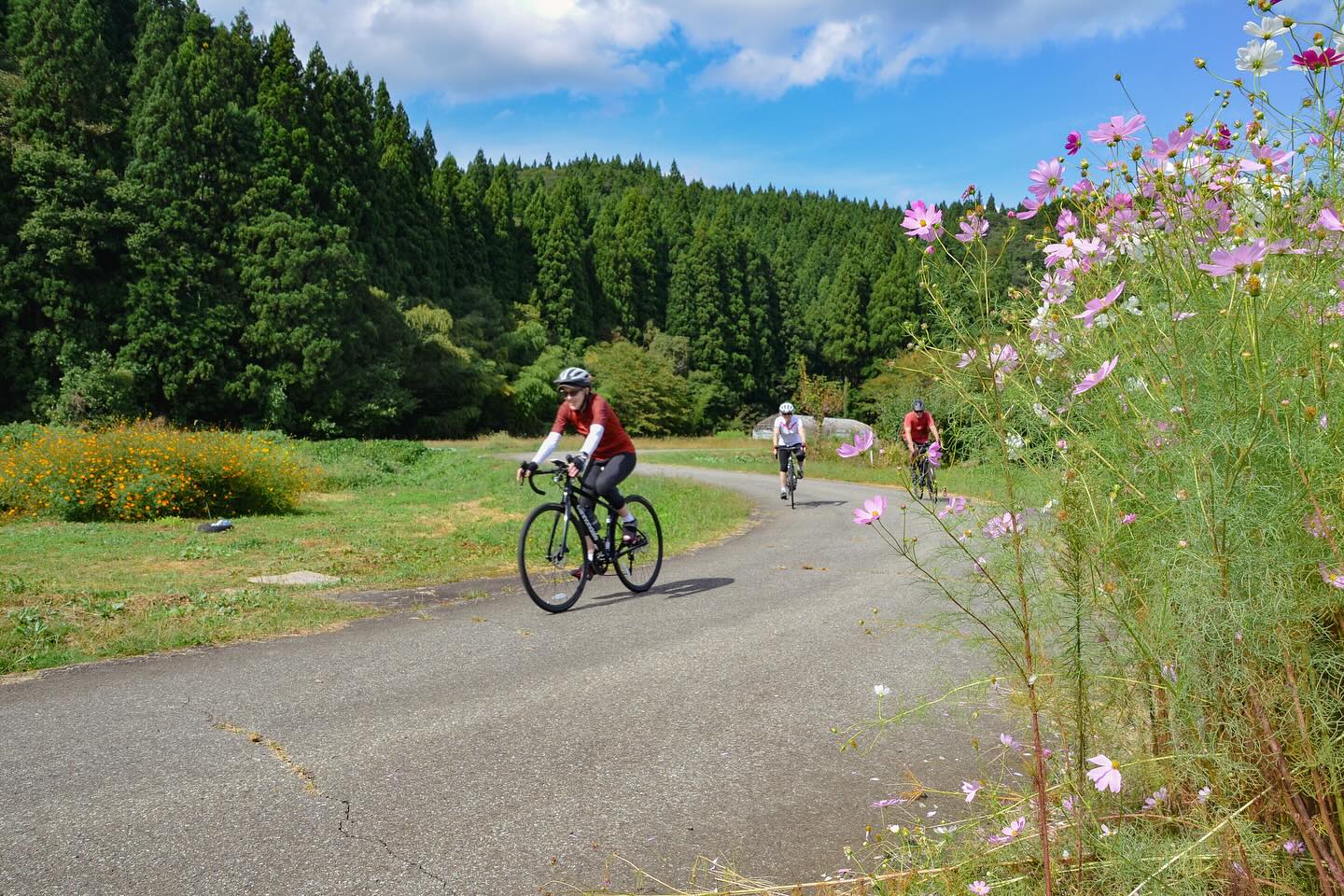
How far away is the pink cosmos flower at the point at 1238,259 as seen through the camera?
187 cm

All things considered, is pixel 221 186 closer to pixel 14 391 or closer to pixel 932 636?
pixel 14 391

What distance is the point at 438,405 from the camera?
154ft

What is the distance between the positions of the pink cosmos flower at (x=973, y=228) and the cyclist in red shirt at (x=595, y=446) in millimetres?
5023

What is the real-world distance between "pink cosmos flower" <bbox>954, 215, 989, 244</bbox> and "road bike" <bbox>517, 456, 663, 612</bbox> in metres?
4.72

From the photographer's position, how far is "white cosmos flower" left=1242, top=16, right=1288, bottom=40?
234 centimetres

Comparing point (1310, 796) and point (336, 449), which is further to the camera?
point (336, 449)

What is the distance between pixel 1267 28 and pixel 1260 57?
0.09 m

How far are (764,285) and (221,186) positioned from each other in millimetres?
42536

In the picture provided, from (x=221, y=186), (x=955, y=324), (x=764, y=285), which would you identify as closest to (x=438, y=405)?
(x=221, y=186)

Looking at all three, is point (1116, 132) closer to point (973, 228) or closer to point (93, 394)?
point (973, 228)

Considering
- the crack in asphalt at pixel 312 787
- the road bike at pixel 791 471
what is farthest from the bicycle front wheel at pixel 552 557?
the road bike at pixel 791 471

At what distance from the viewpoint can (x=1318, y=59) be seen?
7.75ft

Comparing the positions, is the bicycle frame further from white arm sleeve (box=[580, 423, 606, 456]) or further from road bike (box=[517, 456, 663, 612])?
white arm sleeve (box=[580, 423, 606, 456])

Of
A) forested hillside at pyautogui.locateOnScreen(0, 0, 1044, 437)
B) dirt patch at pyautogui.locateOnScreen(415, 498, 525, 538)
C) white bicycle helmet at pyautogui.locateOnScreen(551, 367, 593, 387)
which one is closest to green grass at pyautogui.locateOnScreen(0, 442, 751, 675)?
dirt patch at pyautogui.locateOnScreen(415, 498, 525, 538)
